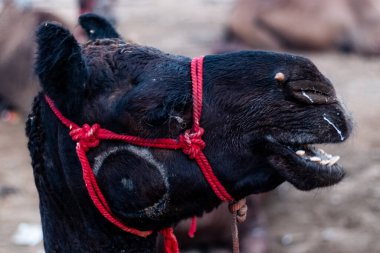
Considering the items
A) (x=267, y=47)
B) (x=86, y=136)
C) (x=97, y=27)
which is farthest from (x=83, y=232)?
(x=267, y=47)

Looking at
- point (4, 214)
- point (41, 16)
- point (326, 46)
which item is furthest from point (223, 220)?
point (326, 46)

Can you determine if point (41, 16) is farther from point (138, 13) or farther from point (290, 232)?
point (138, 13)

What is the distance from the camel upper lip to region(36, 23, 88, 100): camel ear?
0.61m

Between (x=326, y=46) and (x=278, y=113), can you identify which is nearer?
(x=278, y=113)

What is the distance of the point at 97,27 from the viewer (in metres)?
2.77

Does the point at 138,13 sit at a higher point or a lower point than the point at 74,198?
lower

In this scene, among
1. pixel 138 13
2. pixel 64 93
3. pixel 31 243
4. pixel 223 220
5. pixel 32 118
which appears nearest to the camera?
pixel 64 93

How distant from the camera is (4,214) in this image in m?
5.81

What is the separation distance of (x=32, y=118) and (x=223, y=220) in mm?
2404

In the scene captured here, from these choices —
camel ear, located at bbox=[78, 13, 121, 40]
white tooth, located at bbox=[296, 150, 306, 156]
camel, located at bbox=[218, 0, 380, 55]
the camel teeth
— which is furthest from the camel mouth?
camel, located at bbox=[218, 0, 380, 55]

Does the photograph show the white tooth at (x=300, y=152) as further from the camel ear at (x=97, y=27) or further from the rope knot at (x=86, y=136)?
the camel ear at (x=97, y=27)

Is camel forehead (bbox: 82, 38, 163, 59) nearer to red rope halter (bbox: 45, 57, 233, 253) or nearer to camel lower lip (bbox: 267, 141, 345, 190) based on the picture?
red rope halter (bbox: 45, 57, 233, 253)

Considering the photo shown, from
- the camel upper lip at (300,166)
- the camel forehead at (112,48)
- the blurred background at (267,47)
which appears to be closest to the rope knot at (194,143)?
the camel upper lip at (300,166)

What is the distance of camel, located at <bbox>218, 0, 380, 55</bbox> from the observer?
1083 centimetres
